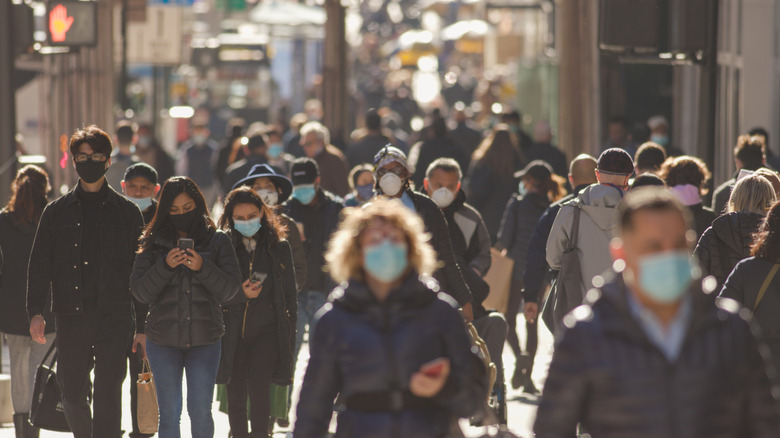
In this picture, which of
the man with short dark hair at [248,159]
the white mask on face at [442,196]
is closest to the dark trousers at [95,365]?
the white mask on face at [442,196]

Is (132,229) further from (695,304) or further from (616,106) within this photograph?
(616,106)

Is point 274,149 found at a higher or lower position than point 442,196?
lower

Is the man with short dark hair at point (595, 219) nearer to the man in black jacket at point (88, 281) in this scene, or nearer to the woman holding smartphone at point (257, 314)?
the woman holding smartphone at point (257, 314)

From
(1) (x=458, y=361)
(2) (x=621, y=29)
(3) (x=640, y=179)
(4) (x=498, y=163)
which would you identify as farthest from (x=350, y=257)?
(4) (x=498, y=163)

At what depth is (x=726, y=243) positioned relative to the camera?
7.81m

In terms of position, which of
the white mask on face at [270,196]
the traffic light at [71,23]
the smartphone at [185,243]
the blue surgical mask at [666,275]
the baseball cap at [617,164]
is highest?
the traffic light at [71,23]

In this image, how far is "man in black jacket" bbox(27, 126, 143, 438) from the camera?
313 inches

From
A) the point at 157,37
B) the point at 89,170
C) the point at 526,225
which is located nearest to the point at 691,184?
the point at 526,225

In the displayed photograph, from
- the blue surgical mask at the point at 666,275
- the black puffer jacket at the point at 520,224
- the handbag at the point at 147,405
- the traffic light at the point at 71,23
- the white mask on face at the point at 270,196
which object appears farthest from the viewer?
the traffic light at the point at 71,23

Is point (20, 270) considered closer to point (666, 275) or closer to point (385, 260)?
point (385, 260)

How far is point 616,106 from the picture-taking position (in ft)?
63.7

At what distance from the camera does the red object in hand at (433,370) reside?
4809mm

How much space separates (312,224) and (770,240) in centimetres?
438

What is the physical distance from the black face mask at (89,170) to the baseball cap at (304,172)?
2.71 meters
